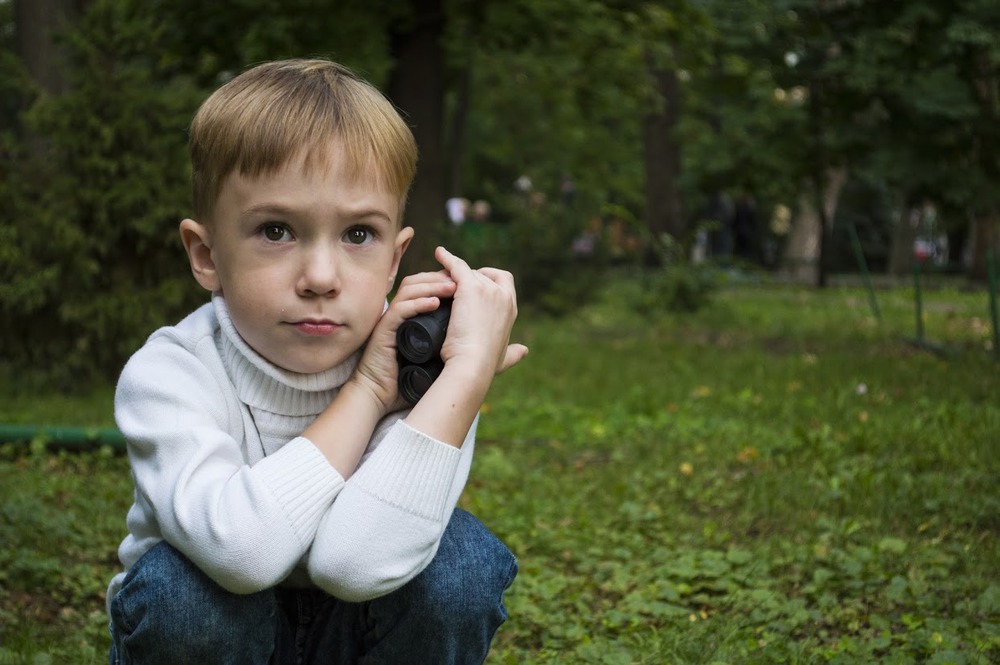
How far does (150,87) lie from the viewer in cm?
Answer: 753

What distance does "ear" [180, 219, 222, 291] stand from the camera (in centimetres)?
223

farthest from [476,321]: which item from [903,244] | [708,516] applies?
[903,244]

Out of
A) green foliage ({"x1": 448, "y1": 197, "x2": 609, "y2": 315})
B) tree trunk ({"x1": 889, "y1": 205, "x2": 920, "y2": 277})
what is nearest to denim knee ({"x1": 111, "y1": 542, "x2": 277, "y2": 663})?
green foliage ({"x1": 448, "y1": 197, "x2": 609, "y2": 315})

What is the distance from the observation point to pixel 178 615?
1976 mm

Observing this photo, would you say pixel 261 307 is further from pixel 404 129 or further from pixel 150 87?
pixel 150 87

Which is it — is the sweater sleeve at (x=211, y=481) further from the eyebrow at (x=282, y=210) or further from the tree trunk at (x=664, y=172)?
the tree trunk at (x=664, y=172)

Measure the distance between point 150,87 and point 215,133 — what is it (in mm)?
5794

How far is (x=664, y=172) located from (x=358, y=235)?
19570 millimetres

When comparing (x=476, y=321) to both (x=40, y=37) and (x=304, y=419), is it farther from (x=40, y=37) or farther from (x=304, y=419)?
(x=40, y=37)

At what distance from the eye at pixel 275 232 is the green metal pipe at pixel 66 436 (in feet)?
11.8

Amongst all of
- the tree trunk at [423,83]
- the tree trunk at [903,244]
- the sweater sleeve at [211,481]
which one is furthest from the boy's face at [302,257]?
the tree trunk at [903,244]

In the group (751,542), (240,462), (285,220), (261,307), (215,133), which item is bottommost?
(751,542)

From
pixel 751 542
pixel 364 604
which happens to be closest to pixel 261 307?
pixel 364 604

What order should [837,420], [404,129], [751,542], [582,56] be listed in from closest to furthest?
[404,129]
[751,542]
[837,420]
[582,56]
